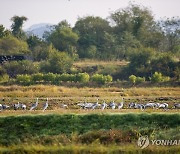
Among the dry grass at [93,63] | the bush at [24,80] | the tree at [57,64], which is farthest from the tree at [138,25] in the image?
the bush at [24,80]

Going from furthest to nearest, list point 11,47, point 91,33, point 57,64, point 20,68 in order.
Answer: point 91,33
point 11,47
point 20,68
point 57,64

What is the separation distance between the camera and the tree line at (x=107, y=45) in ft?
139

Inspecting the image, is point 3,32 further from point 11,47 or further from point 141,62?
point 141,62

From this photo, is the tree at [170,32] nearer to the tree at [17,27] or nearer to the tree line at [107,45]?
the tree line at [107,45]

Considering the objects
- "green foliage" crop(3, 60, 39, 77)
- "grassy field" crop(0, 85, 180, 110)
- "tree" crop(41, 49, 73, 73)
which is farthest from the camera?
"green foliage" crop(3, 60, 39, 77)

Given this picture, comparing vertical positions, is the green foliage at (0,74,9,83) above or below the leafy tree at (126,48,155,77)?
below

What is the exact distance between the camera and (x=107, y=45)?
53.5 meters

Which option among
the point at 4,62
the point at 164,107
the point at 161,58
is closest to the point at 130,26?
the point at 161,58

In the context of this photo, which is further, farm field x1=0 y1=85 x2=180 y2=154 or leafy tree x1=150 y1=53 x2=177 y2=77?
leafy tree x1=150 y1=53 x2=177 y2=77

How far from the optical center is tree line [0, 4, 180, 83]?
1672 inches

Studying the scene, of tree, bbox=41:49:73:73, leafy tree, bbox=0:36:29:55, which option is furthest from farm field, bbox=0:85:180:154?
leafy tree, bbox=0:36:29:55

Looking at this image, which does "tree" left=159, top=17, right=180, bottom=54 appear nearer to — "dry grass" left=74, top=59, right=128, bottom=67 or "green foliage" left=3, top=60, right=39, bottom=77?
"dry grass" left=74, top=59, right=128, bottom=67

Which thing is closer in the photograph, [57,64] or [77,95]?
[77,95]

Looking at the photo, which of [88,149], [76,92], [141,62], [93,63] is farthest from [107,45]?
[88,149]
